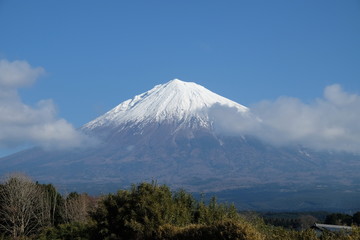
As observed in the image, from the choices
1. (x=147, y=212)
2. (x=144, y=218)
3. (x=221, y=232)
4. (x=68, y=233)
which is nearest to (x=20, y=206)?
(x=68, y=233)

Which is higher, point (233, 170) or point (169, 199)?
point (233, 170)

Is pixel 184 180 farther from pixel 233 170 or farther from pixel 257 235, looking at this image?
pixel 257 235

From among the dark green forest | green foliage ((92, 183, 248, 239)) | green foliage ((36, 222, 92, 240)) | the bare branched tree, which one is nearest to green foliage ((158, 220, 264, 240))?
the dark green forest

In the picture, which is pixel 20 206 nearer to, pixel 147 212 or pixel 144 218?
pixel 147 212

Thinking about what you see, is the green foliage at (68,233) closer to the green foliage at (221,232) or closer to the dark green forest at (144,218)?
the dark green forest at (144,218)

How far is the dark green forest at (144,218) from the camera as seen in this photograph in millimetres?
14062

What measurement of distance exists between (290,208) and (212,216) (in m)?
141

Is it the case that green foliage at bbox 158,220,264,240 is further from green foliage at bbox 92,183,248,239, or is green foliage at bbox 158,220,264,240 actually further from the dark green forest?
green foliage at bbox 92,183,248,239

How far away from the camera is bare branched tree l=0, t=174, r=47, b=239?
37.8 metres

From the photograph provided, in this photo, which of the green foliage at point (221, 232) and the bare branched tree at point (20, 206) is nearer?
the green foliage at point (221, 232)

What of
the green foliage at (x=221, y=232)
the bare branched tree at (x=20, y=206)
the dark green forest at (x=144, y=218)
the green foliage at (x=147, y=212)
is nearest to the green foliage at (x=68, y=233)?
the dark green forest at (x=144, y=218)

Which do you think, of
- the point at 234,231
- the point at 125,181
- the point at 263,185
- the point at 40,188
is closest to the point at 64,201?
the point at 40,188

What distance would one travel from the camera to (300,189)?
18688 cm

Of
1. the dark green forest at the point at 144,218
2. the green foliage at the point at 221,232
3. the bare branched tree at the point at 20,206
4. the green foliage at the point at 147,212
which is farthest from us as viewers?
the bare branched tree at the point at 20,206
